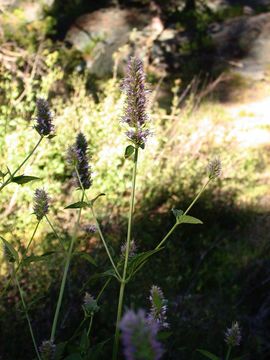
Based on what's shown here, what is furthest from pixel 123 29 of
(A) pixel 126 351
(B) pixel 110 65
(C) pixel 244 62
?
(A) pixel 126 351

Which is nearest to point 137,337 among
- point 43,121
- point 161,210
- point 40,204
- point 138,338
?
point 138,338

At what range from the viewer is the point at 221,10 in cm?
1127

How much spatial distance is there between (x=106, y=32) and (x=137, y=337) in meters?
9.64

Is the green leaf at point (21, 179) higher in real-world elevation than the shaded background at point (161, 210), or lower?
higher

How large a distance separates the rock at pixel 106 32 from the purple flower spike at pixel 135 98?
7111mm

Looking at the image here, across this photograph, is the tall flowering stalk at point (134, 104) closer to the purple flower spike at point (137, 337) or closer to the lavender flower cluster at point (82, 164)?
the lavender flower cluster at point (82, 164)

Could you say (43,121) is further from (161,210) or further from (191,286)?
(161,210)

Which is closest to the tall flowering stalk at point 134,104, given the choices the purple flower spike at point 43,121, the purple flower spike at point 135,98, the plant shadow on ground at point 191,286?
the purple flower spike at point 135,98

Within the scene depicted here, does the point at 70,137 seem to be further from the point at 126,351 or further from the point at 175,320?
the point at 126,351

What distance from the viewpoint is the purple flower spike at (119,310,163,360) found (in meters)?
0.63

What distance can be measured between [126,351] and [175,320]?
83.0 inches

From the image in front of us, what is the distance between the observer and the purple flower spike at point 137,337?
2.06 ft

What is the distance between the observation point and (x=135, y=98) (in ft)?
4.56

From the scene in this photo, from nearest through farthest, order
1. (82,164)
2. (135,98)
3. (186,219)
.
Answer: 1. (135,98)
2. (186,219)
3. (82,164)
